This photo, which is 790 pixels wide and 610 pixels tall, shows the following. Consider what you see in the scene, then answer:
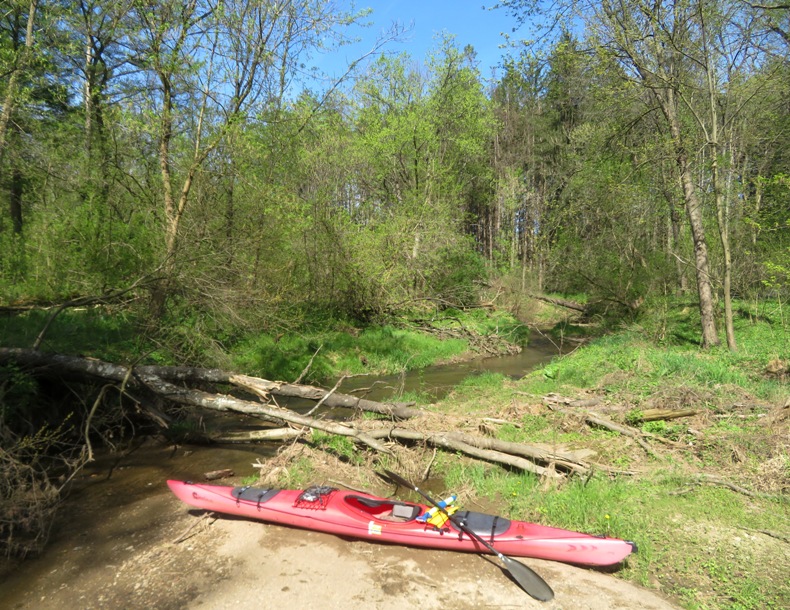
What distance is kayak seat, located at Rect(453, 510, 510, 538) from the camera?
15.6ft

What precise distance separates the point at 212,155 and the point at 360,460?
8.84m

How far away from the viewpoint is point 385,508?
5.27m

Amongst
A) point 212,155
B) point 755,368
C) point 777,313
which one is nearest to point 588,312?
point 777,313

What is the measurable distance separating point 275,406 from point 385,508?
3.14m

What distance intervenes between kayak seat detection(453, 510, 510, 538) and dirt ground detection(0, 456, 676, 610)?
28cm

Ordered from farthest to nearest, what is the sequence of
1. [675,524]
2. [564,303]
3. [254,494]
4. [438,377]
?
[564,303], [438,377], [254,494], [675,524]

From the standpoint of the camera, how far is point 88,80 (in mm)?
12469

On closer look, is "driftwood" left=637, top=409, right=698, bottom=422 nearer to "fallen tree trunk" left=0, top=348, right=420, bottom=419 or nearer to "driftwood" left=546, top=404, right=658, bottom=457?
"driftwood" left=546, top=404, right=658, bottom=457

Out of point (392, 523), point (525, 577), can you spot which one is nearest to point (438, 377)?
point (392, 523)

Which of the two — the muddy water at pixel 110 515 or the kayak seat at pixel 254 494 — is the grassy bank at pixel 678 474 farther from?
the muddy water at pixel 110 515

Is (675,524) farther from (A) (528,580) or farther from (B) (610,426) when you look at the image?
(B) (610,426)

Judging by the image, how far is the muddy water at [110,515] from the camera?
4.62 meters

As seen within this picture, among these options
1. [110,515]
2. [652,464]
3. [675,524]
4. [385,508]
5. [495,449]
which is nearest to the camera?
[675,524]

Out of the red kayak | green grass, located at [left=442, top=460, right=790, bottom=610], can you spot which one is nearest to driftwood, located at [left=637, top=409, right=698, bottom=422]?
green grass, located at [left=442, top=460, right=790, bottom=610]
